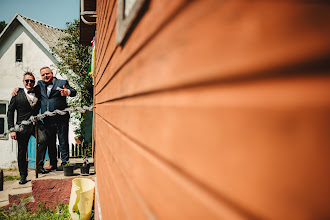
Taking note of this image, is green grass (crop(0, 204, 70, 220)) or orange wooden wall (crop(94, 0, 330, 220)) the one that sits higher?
orange wooden wall (crop(94, 0, 330, 220))

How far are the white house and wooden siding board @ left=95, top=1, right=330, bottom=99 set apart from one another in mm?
12869

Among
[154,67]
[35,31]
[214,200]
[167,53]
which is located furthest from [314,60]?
[35,31]

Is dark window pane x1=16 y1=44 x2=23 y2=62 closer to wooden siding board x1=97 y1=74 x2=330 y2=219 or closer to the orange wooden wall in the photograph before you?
the orange wooden wall

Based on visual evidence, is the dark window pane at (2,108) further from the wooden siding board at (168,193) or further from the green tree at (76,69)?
the wooden siding board at (168,193)

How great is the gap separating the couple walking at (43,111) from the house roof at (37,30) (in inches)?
294

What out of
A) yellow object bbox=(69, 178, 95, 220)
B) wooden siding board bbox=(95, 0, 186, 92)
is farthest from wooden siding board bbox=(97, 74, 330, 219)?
yellow object bbox=(69, 178, 95, 220)

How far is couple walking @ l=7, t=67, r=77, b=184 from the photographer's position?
5309mm

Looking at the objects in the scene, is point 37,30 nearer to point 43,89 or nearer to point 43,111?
point 43,89

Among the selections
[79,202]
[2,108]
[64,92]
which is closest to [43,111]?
[64,92]

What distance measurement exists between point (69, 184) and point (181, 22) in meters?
5.56

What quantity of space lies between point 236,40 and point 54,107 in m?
6.01

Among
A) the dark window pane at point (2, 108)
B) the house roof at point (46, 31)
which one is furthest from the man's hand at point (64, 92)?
the dark window pane at point (2, 108)

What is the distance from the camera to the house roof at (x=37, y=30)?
12156mm

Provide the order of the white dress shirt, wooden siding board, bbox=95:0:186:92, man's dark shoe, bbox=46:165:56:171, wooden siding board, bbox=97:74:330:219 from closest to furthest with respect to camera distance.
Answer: wooden siding board, bbox=97:74:330:219
wooden siding board, bbox=95:0:186:92
the white dress shirt
man's dark shoe, bbox=46:165:56:171
